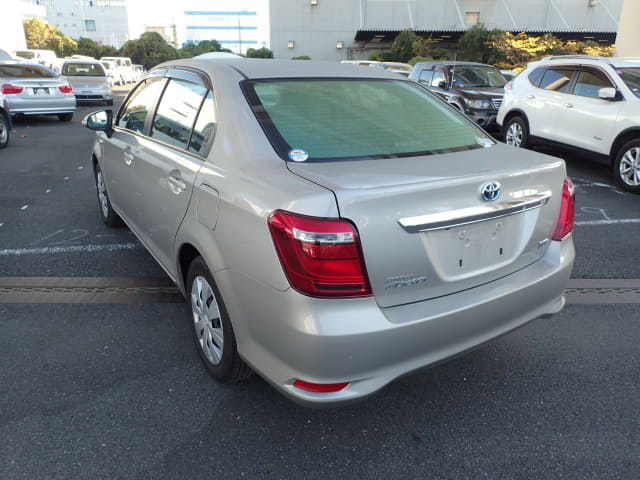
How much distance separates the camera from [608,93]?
7.15 metres

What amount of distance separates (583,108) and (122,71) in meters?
31.5

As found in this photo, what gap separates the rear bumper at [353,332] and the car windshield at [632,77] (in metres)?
6.14

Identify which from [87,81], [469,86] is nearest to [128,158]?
[469,86]

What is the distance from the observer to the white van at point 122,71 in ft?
106

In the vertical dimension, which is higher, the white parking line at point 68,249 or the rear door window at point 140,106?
the rear door window at point 140,106

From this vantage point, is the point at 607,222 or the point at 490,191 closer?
the point at 490,191

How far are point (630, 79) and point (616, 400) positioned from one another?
19.9ft

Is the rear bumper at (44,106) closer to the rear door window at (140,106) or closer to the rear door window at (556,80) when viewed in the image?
the rear door window at (140,106)

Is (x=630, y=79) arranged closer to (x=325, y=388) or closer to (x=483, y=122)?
(x=483, y=122)

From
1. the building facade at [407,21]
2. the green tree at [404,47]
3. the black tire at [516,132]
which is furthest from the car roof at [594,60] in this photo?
the building facade at [407,21]

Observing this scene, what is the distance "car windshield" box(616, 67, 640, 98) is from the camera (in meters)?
7.17

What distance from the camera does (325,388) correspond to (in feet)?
6.93

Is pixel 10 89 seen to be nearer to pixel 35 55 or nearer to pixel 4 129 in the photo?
pixel 4 129

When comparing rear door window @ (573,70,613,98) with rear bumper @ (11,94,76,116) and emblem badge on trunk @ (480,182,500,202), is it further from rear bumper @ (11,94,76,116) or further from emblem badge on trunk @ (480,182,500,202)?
rear bumper @ (11,94,76,116)
